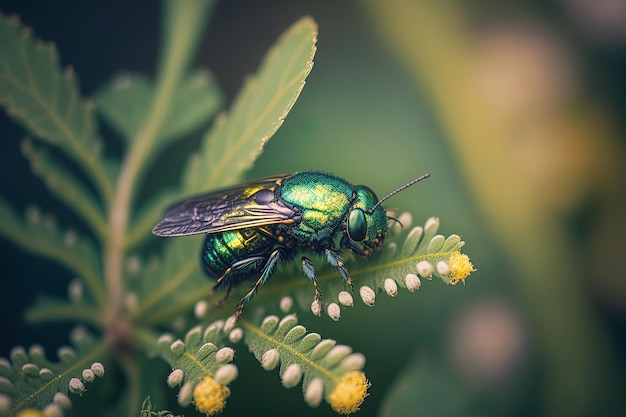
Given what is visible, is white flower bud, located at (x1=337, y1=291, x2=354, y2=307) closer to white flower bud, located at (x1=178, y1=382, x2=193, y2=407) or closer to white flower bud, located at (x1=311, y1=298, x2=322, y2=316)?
white flower bud, located at (x1=311, y1=298, x2=322, y2=316)

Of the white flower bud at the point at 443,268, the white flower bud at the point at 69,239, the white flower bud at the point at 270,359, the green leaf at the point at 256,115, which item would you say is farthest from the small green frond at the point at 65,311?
the white flower bud at the point at 443,268

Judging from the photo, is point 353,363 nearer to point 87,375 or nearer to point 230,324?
point 230,324

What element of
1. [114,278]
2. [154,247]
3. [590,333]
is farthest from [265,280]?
[590,333]

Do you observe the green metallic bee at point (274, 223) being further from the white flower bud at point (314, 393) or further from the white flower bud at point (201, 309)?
the white flower bud at point (314, 393)

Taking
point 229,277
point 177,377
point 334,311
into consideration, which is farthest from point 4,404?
point 334,311

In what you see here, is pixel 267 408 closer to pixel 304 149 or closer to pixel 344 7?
pixel 304 149

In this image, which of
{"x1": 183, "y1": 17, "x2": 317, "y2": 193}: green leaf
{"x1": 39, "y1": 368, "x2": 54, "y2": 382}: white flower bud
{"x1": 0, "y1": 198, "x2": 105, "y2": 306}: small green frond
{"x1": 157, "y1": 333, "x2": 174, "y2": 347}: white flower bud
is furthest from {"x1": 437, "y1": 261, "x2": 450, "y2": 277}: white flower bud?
{"x1": 0, "y1": 198, "x2": 105, "y2": 306}: small green frond
